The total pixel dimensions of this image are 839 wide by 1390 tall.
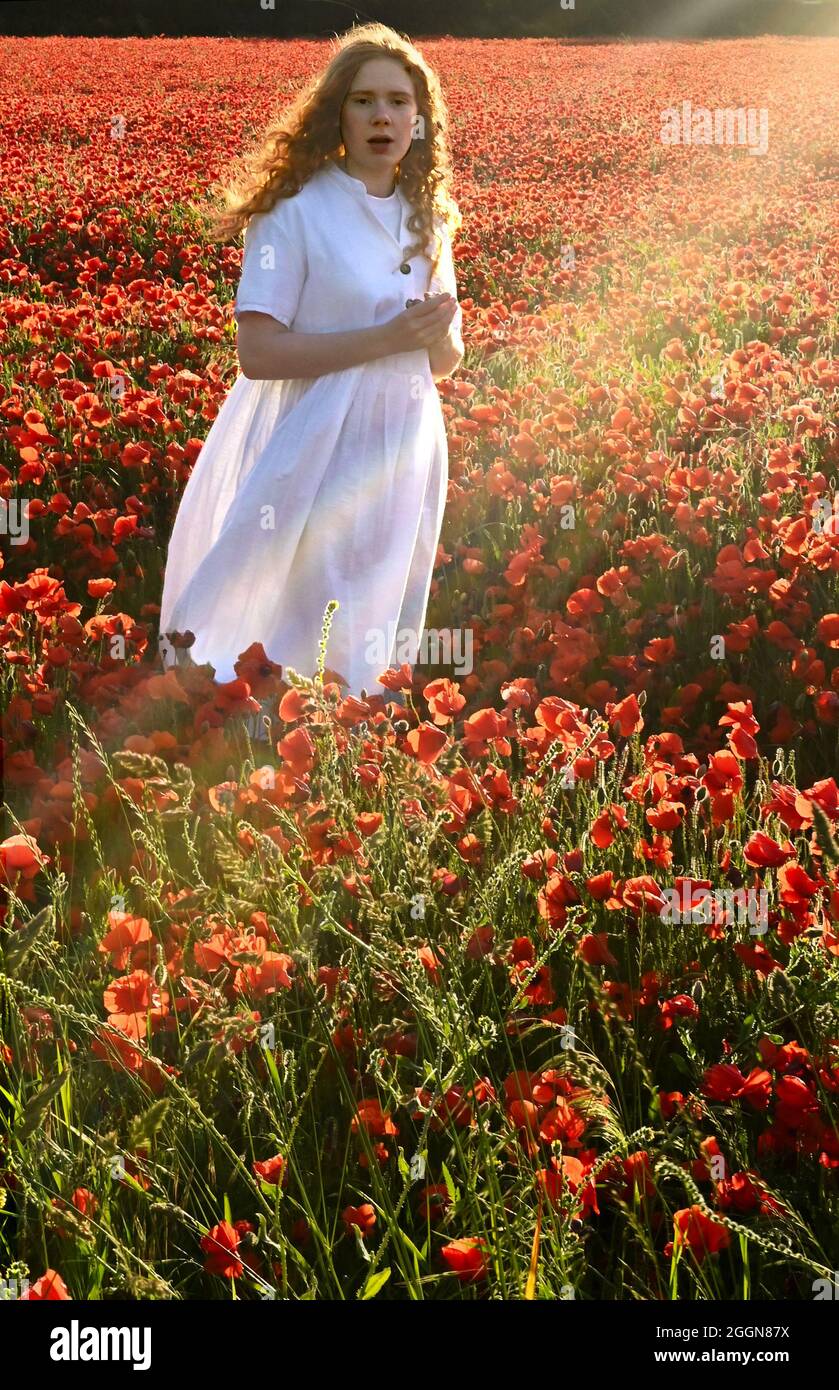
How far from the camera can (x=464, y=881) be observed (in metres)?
2.46

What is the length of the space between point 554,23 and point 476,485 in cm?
2659

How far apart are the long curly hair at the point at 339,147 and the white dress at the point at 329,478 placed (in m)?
0.05

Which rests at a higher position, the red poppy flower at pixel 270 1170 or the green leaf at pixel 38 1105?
the green leaf at pixel 38 1105

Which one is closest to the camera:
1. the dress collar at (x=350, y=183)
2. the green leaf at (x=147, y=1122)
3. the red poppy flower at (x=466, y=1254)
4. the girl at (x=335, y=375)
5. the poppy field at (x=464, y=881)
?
the green leaf at (x=147, y=1122)

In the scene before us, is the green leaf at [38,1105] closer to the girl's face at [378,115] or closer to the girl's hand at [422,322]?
the girl's hand at [422,322]

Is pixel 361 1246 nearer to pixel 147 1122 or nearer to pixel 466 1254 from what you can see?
pixel 466 1254

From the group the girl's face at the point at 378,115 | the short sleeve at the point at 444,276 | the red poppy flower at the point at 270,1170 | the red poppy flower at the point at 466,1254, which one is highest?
the girl's face at the point at 378,115

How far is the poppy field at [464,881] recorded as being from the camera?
180 cm

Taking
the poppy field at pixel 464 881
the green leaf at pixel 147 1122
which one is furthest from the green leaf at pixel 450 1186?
the green leaf at pixel 147 1122

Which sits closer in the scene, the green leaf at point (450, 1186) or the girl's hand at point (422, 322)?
the green leaf at point (450, 1186)

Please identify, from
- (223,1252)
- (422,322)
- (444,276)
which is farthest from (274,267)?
(223,1252)

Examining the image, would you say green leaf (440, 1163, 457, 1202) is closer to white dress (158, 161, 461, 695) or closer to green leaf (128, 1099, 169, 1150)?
green leaf (128, 1099, 169, 1150)
